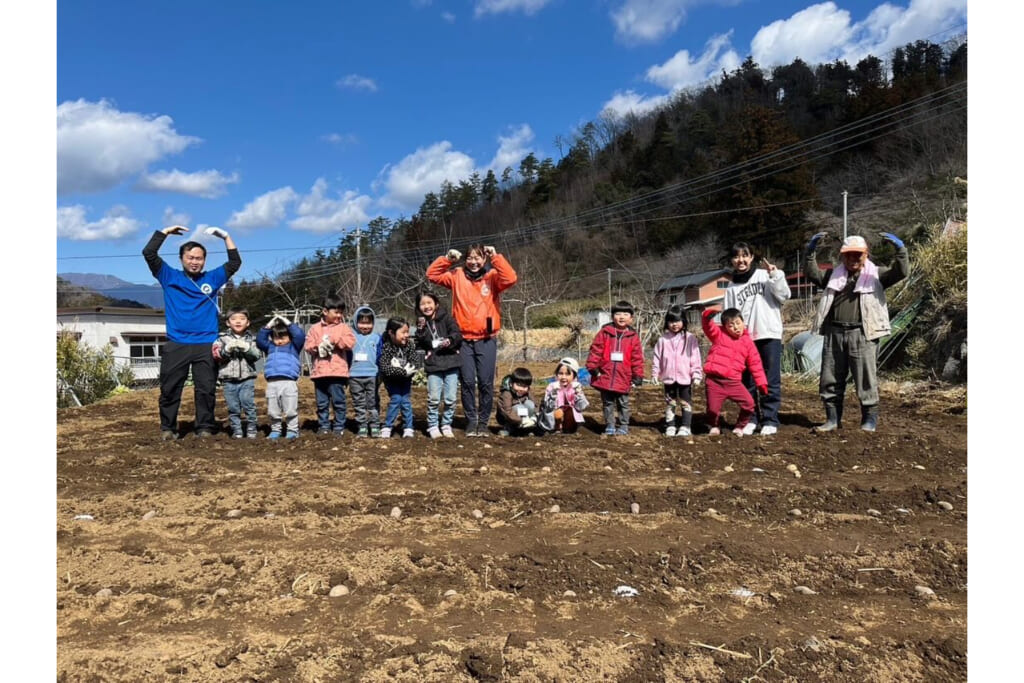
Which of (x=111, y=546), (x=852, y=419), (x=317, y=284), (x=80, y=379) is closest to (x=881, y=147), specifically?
(x=317, y=284)

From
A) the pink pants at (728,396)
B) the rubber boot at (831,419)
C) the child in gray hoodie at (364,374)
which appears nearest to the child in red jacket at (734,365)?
the pink pants at (728,396)

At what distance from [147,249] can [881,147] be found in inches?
1947

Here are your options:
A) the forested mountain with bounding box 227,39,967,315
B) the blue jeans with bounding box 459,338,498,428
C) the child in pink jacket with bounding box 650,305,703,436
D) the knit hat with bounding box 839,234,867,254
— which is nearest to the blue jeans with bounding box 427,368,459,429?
the blue jeans with bounding box 459,338,498,428

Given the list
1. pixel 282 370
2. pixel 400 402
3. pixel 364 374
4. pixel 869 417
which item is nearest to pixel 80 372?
pixel 282 370

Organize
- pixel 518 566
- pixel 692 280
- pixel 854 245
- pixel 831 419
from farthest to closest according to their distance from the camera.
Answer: pixel 692 280, pixel 831 419, pixel 854 245, pixel 518 566

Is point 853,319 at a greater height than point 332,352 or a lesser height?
greater

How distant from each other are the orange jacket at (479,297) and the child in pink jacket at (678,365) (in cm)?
173

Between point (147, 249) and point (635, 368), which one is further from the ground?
point (147, 249)

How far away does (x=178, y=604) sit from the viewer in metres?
2.93

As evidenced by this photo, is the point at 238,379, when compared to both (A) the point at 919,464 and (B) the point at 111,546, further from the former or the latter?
(A) the point at 919,464

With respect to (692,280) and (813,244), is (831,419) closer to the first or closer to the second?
(813,244)

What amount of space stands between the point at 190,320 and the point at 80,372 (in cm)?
695

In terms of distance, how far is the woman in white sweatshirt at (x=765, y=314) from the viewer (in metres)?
6.69

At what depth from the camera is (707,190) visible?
1890 inches
